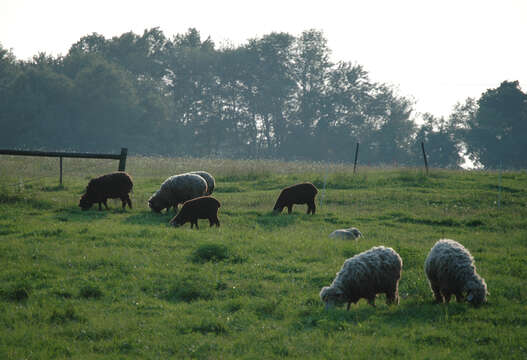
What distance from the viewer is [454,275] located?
7984mm

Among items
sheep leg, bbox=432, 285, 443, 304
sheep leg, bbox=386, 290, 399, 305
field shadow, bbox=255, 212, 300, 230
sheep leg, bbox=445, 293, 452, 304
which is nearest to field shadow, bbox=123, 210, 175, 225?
field shadow, bbox=255, 212, 300, 230

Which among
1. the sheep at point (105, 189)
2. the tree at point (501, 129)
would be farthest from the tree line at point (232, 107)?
the sheep at point (105, 189)

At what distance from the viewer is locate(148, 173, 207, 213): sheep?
17.1 meters

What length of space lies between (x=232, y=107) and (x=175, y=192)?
211ft

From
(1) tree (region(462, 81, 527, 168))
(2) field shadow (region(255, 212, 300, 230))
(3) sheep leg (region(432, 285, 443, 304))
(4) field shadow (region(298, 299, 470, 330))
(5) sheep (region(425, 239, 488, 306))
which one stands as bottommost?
(4) field shadow (region(298, 299, 470, 330))

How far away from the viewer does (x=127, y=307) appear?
795 centimetres

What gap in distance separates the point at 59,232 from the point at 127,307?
5.33 m

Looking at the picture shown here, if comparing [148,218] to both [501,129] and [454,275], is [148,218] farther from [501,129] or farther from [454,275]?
[501,129]

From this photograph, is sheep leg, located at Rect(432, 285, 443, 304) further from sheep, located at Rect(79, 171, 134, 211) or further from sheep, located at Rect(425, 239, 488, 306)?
sheep, located at Rect(79, 171, 134, 211)

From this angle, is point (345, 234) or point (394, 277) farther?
point (345, 234)

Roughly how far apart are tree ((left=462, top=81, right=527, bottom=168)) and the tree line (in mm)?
135

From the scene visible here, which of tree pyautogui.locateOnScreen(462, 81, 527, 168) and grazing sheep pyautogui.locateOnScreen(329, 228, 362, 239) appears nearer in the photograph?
grazing sheep pyautogui.locateOnScreen(329, 228, 362, 239)

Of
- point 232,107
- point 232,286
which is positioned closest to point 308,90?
point 232,107

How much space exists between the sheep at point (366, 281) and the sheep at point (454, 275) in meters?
0.61
